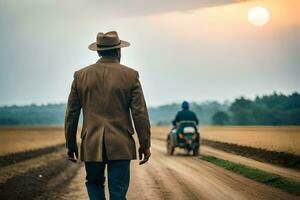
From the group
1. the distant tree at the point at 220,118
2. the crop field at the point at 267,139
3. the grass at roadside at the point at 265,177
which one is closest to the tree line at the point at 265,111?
the distant tree at the point at 220,118

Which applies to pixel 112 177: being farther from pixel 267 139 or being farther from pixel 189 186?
pixel 267 139

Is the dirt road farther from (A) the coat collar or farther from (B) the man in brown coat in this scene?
(A) the coat collar

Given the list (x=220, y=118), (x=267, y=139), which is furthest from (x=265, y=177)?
(x=220, y=118)

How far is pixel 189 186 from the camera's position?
11.9 meters

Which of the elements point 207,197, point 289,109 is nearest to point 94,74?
point 207,197

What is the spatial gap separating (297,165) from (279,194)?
8.29m

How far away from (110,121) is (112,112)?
3.4 inches

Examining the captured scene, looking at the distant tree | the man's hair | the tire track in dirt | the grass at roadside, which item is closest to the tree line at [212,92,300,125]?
the distant tree

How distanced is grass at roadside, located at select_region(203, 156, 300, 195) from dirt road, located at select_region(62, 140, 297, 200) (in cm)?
29

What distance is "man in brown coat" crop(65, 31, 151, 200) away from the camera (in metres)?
5.70

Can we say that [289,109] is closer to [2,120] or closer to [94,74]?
[2,120]

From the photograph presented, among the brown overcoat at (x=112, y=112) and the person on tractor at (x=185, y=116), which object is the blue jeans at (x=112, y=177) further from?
the person on tractor at (x=185, y=116)

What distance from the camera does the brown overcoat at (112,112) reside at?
5.71m

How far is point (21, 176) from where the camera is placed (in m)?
14.0
